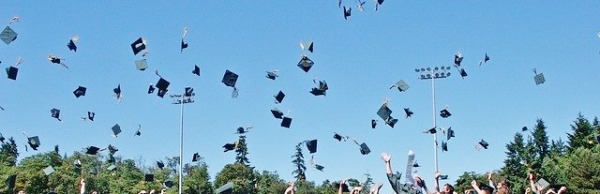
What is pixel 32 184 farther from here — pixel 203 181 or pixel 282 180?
pixel 282 180

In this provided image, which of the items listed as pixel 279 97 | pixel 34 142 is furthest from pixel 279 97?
pixel 34 142

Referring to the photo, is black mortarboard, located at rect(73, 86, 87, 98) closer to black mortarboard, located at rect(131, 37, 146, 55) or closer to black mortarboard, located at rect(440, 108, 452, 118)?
black mortarboard, located at rect(131, 37, 146, 55)

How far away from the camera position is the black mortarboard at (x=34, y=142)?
636 inches

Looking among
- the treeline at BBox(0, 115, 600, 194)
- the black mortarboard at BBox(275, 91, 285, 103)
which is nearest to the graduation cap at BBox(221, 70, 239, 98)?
the black mortarboard at BBox(275, 91, 285, 103)

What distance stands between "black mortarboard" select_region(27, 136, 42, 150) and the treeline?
27.8m

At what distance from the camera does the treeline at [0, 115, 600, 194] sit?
171 feet

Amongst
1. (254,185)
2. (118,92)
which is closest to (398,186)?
(118,92)

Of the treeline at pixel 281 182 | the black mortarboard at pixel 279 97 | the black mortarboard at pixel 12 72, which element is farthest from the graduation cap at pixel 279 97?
the treeline at pixel 281 182

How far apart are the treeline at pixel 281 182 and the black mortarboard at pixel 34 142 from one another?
27779 mm

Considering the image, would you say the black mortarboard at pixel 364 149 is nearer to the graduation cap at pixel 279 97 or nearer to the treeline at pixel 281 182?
the graduation cap at pixel 279 97

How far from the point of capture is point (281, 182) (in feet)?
298

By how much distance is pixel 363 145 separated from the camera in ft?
53.5

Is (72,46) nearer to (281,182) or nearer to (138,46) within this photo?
(138,46)

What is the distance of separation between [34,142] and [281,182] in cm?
7513
